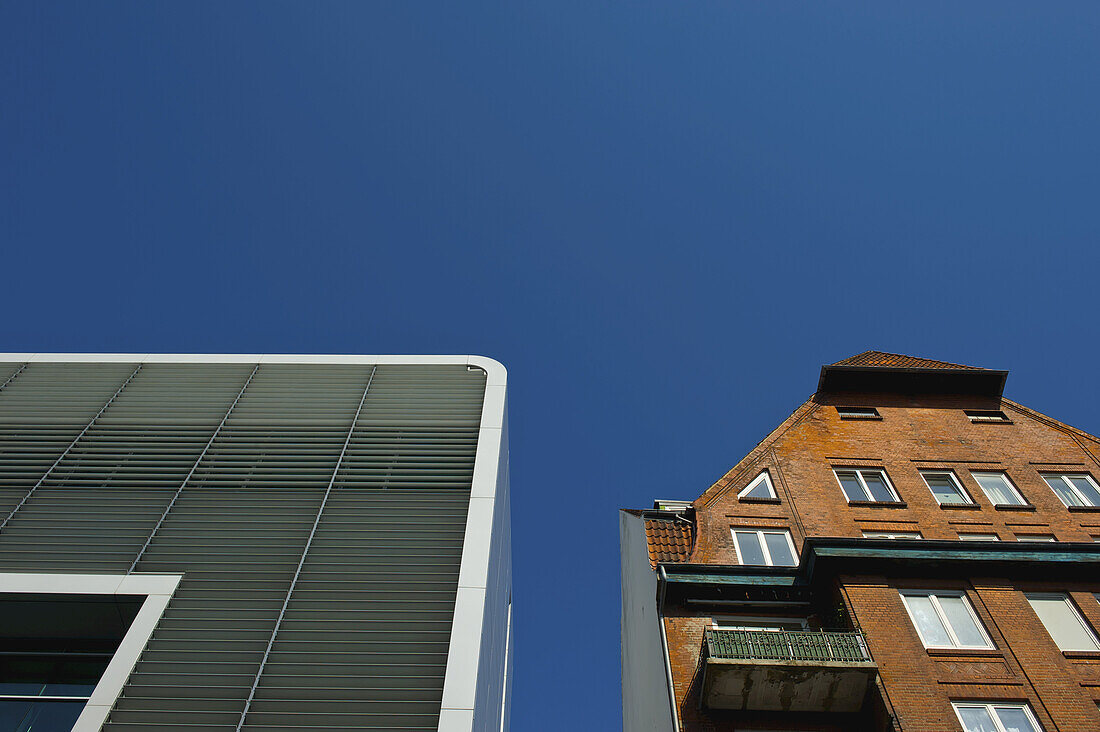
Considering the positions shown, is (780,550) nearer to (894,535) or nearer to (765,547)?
(765,547)

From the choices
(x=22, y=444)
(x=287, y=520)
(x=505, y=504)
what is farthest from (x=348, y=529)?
(x=22, y=444)

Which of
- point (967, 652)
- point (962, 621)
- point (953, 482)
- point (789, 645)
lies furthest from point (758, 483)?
point (967, 652)

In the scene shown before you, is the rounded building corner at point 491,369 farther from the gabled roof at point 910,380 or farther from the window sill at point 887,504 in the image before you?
the gabled roof at point 910,380

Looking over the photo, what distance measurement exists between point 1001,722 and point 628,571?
1386cm

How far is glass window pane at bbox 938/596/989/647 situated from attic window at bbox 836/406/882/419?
9.71 metres

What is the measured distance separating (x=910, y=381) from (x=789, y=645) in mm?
15991

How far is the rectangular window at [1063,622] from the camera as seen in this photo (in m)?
17.4

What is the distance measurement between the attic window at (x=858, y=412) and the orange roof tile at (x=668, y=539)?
Result: 8886mm

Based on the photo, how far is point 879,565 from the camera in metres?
18.6

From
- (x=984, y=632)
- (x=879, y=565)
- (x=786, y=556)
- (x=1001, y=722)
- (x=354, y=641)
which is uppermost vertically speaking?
(x=786, y=556)

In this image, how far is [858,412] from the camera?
27828 millimetres

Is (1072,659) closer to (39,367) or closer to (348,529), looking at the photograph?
(348,529)

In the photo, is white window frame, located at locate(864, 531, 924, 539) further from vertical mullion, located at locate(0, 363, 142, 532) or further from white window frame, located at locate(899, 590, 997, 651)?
vertical mullion, located at locate(0, 363, 142, 532)

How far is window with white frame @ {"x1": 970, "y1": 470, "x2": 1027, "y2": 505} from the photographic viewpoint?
2288cm
